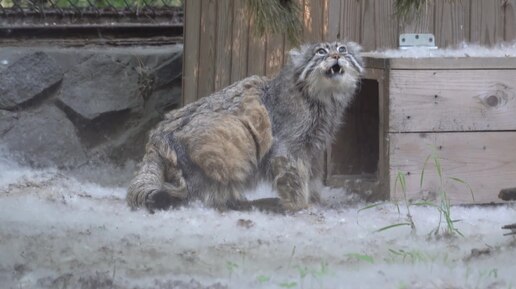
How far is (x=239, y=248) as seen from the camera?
4426mm

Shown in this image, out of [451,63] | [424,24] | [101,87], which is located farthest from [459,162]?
[101,87]

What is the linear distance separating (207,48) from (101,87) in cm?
123

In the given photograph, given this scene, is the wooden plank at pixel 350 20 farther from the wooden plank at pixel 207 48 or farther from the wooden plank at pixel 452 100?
the wooden plank at pixel 207 48

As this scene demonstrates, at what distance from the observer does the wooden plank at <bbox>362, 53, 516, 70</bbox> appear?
588 cm

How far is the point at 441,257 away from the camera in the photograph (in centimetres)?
415

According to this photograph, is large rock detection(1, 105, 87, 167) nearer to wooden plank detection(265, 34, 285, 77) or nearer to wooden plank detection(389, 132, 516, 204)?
wooden plank detection(265, 34, 285, 77)

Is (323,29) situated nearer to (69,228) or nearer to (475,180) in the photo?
(475,180)

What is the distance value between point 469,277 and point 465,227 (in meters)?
1.26

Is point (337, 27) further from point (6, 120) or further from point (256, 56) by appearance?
point (6, 120)

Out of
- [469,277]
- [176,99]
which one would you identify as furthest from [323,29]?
[469,277]

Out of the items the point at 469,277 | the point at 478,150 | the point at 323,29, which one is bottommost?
the point at 469,277

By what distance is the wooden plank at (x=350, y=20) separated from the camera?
251 inches

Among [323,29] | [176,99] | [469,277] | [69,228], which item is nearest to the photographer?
[469,277]

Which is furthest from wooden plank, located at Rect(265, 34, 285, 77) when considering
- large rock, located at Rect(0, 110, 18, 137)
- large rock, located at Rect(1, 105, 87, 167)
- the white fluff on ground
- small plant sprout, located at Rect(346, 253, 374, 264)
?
small plant sprout, located at Rect(346, 253, 374, 264)
